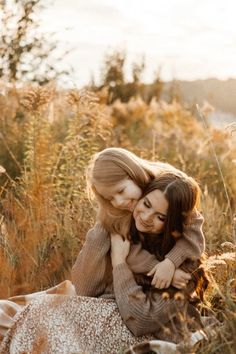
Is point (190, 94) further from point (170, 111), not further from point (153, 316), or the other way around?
point (153, 316)

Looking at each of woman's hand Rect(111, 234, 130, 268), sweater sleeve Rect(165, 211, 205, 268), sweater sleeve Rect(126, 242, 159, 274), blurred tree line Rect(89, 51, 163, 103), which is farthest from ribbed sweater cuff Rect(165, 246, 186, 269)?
blurred tree line Rect(89, 51, 163, 103)

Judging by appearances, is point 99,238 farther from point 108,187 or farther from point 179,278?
point 179,278

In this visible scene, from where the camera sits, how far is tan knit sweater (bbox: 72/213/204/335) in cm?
445

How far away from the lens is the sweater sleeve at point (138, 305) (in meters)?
4.44

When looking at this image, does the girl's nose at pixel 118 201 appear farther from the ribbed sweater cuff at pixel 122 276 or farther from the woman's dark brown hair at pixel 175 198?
the ribbed sweater cuff at pixel 122 276

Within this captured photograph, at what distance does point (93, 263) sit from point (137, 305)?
0.35 meters

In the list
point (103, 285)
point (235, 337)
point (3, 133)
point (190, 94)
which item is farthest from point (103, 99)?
point (190, 94)

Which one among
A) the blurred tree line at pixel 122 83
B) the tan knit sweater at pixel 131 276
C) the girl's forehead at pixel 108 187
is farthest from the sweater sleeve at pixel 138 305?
the blurred tree line at pixel 122 83

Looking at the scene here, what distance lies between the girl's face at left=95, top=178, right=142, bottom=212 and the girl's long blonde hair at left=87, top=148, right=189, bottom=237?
0.07 feet

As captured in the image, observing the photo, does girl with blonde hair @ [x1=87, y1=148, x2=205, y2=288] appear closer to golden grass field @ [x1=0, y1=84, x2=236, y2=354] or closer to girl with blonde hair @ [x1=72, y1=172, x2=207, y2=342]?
girl with blonde hair @ [x1=72, y1=172, x2=207, y2=342]

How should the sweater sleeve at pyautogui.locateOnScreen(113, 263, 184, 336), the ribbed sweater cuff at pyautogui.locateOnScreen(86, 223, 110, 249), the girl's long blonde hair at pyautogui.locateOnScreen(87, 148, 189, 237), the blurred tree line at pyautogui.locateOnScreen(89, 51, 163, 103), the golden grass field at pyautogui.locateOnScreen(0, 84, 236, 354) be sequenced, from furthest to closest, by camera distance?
the blurred tree line at pyautogui.locateOnScreen(89, 51, 163, 103) → the golden grass field at pyautogui.locateOnScreen(0, 84, 236, 354) → the ribbed sweater cuff at pyautogui.locateOnScreen(86, 223, 110, 249) → the girl's long blonde hair at pyautogui.locateOnScreen(87, 148, 189, 237) → the sweater sleeve at pyautogui.locateOnScreen(113, 263, 184, 336)

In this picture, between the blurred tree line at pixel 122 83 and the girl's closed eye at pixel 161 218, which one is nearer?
the girl's closed eye at pixel 161 218

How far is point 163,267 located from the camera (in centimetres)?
447

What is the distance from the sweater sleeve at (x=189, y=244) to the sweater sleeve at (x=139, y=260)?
0.11 metres
